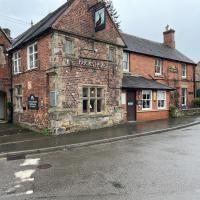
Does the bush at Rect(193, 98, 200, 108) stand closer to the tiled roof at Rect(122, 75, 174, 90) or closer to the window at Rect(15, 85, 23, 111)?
the tiled roof at Rect(122, 75, 174, 90)

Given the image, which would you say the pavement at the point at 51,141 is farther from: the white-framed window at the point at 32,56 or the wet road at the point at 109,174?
the white-framed window at the point at 32,56

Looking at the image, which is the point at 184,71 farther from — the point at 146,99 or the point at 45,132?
the point at 45,132

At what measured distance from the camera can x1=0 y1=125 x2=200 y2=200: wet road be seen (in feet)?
18.1

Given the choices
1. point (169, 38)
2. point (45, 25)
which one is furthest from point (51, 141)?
point (169, 38)

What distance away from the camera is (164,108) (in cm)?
2122

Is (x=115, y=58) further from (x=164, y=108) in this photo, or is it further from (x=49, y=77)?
(x=164, y=108)

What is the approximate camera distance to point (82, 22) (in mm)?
15109

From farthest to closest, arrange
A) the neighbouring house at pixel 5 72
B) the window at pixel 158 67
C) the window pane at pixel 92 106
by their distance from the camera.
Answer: the window at pixel 158 67, the neighbouring house at pixel 5 72, the window pane at pixel 92 106

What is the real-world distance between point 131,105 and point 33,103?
7.12m

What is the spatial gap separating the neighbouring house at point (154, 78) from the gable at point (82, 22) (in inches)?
156

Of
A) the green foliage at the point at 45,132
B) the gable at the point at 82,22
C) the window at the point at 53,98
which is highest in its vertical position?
the gable at the point at 82,22

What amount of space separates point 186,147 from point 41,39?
979 cm

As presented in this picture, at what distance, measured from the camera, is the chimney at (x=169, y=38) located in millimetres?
29056

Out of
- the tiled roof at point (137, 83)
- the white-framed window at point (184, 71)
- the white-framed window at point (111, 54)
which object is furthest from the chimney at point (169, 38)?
the white-framed window at point (111, 54)
